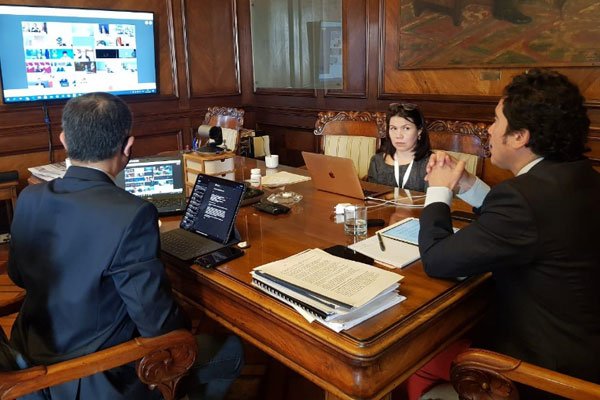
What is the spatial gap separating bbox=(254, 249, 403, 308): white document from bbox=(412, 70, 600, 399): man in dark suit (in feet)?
0.53

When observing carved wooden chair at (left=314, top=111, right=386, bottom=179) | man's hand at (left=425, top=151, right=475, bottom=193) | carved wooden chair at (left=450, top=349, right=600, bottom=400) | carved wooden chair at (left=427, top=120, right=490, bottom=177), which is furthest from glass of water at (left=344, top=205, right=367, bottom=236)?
carved wooden chair at (left=314, top=111, right=386, bottom=179)

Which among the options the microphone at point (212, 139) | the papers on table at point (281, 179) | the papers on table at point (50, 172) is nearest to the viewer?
the microphone at point (212, 139)

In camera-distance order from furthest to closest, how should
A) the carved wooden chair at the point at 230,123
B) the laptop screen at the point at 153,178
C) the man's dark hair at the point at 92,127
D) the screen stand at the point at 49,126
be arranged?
the screen stand at the point at 49,126 → the carved wooden chair at the point at 230,123 → the laptop screen at the point at 153,178 → the man's dark hair at the point at 92,127

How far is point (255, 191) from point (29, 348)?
1.13 m

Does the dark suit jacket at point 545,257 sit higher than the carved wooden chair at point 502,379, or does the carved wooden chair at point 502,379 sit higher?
the dark suit jacket at point 545,257

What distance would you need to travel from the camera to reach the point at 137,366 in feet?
4.00

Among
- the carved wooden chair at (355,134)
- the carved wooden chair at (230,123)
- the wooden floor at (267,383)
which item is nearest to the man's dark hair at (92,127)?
the wooden floor at (267,383)

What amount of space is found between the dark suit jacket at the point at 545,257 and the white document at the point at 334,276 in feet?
0.52

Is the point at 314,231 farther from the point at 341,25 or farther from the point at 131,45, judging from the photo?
the point at 131,45

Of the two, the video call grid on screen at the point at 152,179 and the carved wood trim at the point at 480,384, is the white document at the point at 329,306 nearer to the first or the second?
the carved wood trim at the point at 480,384

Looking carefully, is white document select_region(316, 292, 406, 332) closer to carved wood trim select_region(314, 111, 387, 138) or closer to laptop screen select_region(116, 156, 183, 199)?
laptop screen select_region(116, 156, 183, 199)

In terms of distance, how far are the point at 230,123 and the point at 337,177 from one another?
1.63 metres

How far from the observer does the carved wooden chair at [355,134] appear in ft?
9.83

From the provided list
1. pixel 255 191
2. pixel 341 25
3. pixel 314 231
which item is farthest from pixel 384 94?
pixel 314 231
